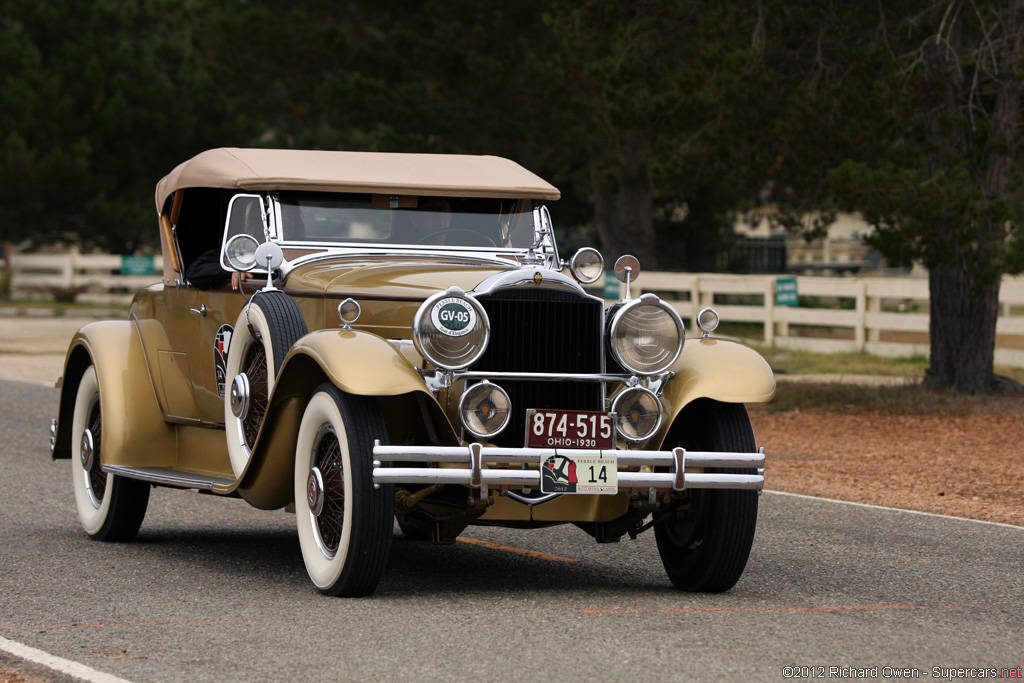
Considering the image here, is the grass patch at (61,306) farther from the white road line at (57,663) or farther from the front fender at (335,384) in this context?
the white road line at (57,663)

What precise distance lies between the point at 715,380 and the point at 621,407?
0.45m

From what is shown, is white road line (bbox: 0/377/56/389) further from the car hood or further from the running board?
the car hood

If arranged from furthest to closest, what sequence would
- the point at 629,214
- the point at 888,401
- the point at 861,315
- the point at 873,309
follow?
the point at 629,214
the point at 873,309
the point at 861,315
the point at 888,401

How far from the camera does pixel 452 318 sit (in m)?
6.05

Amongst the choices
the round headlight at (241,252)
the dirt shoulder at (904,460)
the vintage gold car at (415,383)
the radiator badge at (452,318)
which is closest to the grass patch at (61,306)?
the dirt shoulder at (904,460)

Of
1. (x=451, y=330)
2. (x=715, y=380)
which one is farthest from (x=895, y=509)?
(x=451, y=330)

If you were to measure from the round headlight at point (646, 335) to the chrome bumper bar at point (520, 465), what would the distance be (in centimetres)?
47

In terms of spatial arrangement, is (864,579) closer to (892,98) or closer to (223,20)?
(892,98)

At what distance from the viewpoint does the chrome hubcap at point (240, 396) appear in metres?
6.84

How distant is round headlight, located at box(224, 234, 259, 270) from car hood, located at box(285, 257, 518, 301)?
0.21 meters

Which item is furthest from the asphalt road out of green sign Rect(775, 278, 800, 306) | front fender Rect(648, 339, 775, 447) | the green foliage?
green sign Rect(775, 278, 800, 306)

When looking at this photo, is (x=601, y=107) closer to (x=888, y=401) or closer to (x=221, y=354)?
(x=888, y=401)

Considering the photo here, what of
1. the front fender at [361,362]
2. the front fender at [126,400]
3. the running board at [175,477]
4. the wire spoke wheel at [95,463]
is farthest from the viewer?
the wire spoke wheel at [95,463]

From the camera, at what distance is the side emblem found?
7.33 metres
